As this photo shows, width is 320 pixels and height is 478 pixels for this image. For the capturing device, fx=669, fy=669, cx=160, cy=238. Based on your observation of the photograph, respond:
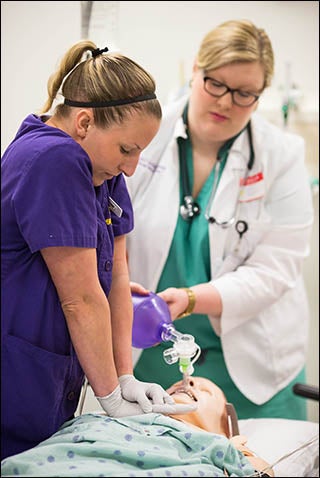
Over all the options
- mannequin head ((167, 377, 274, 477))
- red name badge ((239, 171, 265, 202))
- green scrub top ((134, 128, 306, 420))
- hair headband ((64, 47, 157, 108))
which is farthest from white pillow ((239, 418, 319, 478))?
hair headband ((64, 47, 157, 108))

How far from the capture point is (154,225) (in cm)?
215

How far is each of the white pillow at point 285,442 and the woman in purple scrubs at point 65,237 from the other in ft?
2.90

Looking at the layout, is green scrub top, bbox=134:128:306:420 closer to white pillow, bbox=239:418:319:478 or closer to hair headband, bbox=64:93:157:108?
white pillow, bbox=239:418:319:478

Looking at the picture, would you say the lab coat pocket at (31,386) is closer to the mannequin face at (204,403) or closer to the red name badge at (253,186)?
the mannequin face at (204,403)

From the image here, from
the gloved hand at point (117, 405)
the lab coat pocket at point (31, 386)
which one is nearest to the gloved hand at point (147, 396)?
the gloved hand at point (117, 405)

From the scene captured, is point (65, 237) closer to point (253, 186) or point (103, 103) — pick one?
point (103, 103)

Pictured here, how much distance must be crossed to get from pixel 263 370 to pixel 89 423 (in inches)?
47.5

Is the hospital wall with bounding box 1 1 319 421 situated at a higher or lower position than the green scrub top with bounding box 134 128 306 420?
higher

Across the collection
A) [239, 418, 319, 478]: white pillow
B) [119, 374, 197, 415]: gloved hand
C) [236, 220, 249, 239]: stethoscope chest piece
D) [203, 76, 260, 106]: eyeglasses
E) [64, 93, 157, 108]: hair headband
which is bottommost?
[239, 418, 319, 478]: white pillow

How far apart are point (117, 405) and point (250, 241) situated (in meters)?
1.09

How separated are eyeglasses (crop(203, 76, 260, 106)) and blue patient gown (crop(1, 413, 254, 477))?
1.10m

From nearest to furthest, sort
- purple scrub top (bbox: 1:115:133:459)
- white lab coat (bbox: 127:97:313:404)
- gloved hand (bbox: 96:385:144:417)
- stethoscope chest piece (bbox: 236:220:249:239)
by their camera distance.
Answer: purple scrub top (bbox: 1:115:133:459) → gloved hand (bbox: 96:385:144:417) → white lab coat (bbox: 127:97:313:404) → stethoscope chest piece (bbox: 236:220:249:239)

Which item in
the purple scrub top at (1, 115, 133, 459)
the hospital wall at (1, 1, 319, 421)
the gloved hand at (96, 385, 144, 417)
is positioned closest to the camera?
the purple scrub top at (1, 115, 133, 459)

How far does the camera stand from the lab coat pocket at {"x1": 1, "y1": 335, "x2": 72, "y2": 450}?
115 centimetres
